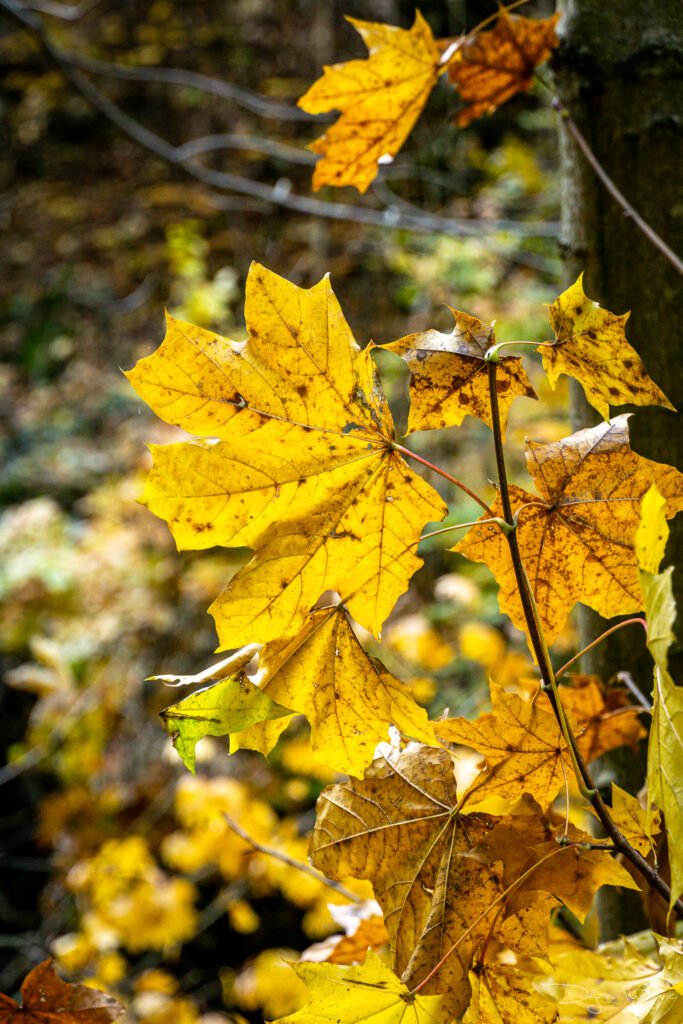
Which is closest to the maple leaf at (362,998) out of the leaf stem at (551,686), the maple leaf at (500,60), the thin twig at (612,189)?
the leaf stem at (551,686)

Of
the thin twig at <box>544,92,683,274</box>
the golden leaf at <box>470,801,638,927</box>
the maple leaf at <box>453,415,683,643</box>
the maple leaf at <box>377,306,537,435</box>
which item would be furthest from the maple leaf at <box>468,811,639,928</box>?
the thin twig at <box>544,92,683,274</box>

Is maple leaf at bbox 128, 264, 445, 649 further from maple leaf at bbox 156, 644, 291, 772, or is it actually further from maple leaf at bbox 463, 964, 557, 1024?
maple leaf at bbox 463, 964, 557, 1024

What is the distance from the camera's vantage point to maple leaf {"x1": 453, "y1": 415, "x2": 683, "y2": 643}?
44cm

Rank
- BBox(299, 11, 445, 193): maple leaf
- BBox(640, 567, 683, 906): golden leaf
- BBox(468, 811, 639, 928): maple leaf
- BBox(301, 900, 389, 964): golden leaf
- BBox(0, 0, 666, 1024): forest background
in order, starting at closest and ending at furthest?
BBox(640, 567, 683, 906): golden leaf, BBox(468, 811, 639, 928): maple leaf, BBox(301, 900, 389, 964): golden leaf, BBox(299, 11, 445, 193): maple leaf, BBox(0, 0, 666, 1024): forest background

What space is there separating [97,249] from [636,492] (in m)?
6.39

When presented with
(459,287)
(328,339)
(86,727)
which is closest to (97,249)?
(459,287)

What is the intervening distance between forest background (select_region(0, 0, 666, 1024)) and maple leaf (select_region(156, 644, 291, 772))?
19 centimetres

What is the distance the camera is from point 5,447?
4699mm

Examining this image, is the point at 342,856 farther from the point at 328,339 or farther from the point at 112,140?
the point at 112,140

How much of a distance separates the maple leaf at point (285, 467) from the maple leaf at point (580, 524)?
58 millimetres

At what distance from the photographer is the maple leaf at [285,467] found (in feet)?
1.42

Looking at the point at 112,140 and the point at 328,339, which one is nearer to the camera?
the point at 328,339

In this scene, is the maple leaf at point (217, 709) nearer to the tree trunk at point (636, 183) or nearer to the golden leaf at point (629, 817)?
the golden leaf at point (629, 817)

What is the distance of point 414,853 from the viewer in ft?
1.51
